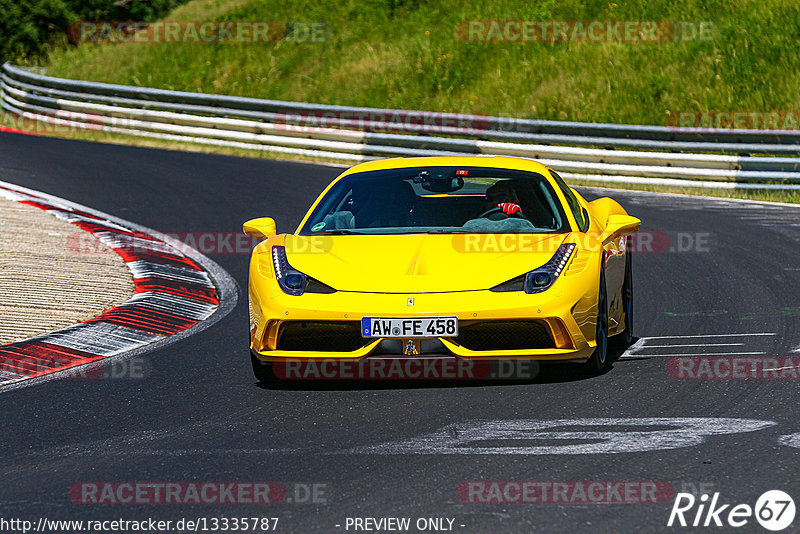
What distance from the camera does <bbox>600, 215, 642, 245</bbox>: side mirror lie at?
7.39 metres

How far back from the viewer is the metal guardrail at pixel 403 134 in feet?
59.1

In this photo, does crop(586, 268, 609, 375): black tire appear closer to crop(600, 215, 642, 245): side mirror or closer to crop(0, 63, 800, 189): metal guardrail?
crop(600, 215, 642, 245): side mirror

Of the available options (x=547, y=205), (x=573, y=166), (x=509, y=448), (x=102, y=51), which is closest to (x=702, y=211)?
(x=573, y=166)

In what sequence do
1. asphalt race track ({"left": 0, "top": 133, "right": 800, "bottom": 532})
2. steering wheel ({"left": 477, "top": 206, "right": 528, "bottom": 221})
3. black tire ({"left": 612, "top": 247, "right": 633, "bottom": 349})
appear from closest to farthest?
asphalt race track ({"left": 0, "top": 133, "right": 800, "bottom": 532}) < steering wheel ({"left": 477, "top": 206, "right": 528, "bottom": 221}) < black tire ({"left": 612, "top": 247, "right": 633, "bottom": 349})

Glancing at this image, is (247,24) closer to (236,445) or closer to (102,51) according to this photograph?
(102,51)

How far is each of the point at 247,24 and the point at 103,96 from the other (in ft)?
25.5

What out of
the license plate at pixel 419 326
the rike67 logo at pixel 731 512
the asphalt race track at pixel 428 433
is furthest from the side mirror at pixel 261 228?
the rike67 logo at pixel 731 512

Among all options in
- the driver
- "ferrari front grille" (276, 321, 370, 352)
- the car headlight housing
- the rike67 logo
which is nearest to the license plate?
"ferrari front grille" (276, 321, 370, 352)

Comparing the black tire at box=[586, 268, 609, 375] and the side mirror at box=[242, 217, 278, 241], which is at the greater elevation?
the side mirror at box=[242, 217, 278, 241]

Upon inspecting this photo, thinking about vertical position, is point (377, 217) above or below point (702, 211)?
above

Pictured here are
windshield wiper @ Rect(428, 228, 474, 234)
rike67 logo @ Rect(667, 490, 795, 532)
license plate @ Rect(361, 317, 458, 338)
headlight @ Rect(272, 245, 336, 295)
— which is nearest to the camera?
rike67 logo @ Rect(667, 490, 795, 532)

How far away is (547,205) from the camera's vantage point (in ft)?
25.5

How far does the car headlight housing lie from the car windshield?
74cm

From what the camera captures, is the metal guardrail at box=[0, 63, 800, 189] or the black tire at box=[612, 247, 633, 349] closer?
the black tire at box=[612, 247, 633, 349]
